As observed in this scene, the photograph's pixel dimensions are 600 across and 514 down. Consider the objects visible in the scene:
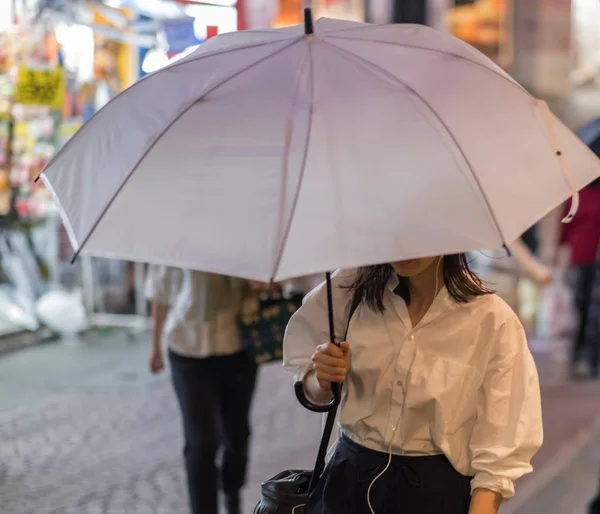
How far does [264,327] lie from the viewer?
12.4 ft

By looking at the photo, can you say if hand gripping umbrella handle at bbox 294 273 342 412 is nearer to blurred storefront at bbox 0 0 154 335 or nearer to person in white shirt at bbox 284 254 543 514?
person in white shirt at bbox 284 254 543 514

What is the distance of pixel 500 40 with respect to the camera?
39.8ft

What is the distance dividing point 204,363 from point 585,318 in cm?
539

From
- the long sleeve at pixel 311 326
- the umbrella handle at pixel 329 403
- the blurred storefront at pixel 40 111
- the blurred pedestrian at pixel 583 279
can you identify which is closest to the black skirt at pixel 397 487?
the umbrella handle at pixel 329 403

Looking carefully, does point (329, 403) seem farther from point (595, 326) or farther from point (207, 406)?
point (595, 326)

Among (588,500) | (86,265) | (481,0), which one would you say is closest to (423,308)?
(588,500)

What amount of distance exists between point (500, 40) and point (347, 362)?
35.5 ft

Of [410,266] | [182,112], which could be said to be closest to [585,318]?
[410,266]

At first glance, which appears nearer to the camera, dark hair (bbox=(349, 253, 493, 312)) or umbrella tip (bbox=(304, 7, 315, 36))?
umbrella tip (bbox=(304, 7, 315, 36))

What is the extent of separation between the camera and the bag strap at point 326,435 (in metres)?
2.19

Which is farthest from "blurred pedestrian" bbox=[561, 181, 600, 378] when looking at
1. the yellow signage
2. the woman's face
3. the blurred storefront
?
the woman's face

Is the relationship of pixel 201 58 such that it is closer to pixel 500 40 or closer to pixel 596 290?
pixel 596 290

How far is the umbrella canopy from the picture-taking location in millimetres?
1826

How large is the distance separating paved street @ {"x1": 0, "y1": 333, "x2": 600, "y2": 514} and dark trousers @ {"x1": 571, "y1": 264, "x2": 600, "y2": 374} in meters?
0.30
